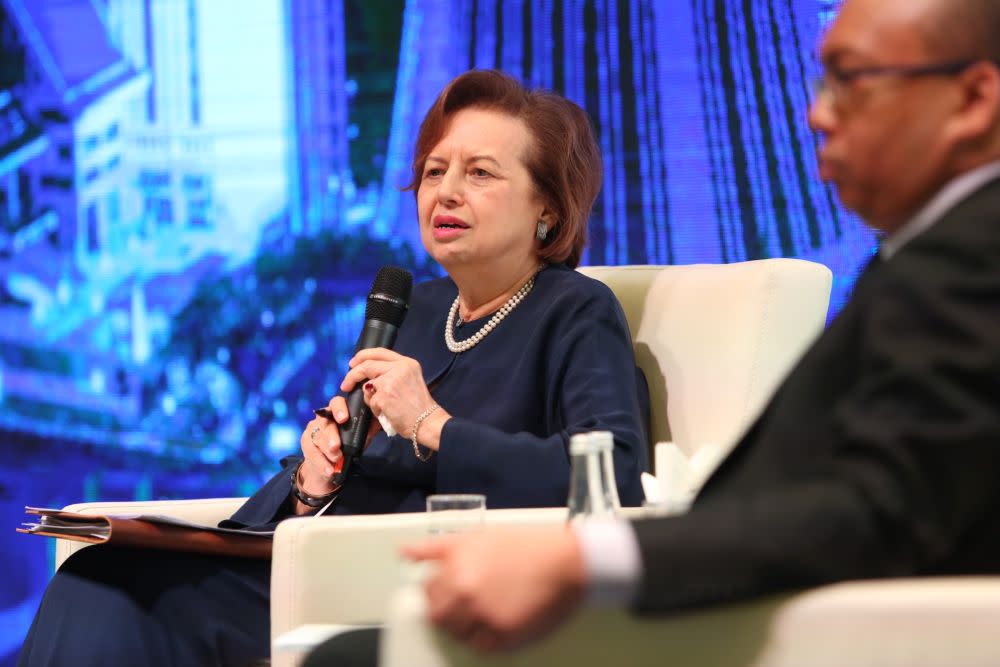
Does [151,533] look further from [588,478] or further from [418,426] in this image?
[588,478]

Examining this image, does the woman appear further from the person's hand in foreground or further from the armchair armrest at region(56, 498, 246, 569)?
the person's hand in foreground

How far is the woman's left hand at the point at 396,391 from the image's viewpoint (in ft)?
5.58

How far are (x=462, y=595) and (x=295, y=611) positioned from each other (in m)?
0.82

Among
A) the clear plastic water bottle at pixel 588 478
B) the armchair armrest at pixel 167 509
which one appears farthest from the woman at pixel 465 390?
the clear plastic water bottle at pixel 588 478

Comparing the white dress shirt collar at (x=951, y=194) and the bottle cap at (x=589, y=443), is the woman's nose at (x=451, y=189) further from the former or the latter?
the white dress shirt collar at (x=951, y=194)

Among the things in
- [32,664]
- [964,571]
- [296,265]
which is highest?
[296,265]

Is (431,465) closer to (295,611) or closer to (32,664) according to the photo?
(295,611)

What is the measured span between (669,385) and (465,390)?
1.20ft

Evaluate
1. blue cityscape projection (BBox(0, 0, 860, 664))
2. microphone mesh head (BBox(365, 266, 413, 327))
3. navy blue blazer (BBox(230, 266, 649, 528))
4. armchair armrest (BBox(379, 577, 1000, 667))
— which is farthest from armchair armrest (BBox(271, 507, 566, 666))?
blue cityscape projection (BBox(0, 0, 860, 664))

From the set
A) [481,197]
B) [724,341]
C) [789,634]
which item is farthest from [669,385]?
[789,634]

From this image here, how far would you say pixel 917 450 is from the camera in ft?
2.21

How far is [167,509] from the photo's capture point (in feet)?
6.43

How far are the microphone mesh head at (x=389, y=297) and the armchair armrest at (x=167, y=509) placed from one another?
1.66 feet

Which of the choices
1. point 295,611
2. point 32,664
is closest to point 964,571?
point 295,611
